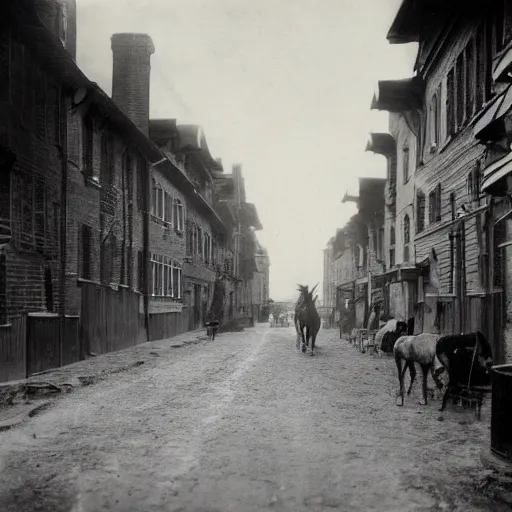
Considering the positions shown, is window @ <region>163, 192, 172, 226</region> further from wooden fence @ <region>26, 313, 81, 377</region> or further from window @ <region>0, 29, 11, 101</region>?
window @ <region>0, 29, 11, 101</region>

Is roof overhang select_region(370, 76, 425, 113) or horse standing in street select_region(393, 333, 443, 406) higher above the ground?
roof overhang select_region(370, 76, 425, 113)

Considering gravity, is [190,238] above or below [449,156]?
below

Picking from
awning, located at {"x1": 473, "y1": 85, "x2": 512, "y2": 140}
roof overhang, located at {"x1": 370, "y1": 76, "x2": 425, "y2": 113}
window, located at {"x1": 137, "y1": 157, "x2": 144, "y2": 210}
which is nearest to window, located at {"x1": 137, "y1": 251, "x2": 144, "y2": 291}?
window, located at {"x1": 137, "y1": 157, "x2": 144, "y2": 210}

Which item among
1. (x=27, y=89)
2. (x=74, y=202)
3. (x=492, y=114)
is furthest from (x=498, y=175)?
(x=74, y=202)

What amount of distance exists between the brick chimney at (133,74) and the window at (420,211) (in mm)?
10701

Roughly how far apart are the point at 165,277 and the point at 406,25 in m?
13.6

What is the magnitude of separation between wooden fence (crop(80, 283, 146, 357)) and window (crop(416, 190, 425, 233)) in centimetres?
1002

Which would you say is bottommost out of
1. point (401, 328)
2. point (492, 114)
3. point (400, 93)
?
point (401, 328)

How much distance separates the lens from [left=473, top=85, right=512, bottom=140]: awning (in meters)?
11.2

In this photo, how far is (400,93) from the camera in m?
22.9

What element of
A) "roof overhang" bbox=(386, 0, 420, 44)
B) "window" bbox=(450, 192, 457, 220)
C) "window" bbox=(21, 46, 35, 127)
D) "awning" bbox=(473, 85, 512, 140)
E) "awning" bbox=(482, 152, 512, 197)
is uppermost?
"roof overhang" bbox=(386, 0, 420, 44)

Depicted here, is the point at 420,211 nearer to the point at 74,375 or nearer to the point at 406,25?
the point at 406,25

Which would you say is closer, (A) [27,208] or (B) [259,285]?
(A) [27,208]

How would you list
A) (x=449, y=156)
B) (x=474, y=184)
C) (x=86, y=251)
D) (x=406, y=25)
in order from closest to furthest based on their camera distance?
(x=474, y=184) → (x=86, y=251) → (x=449, y=156) → (x=406, y=25)
